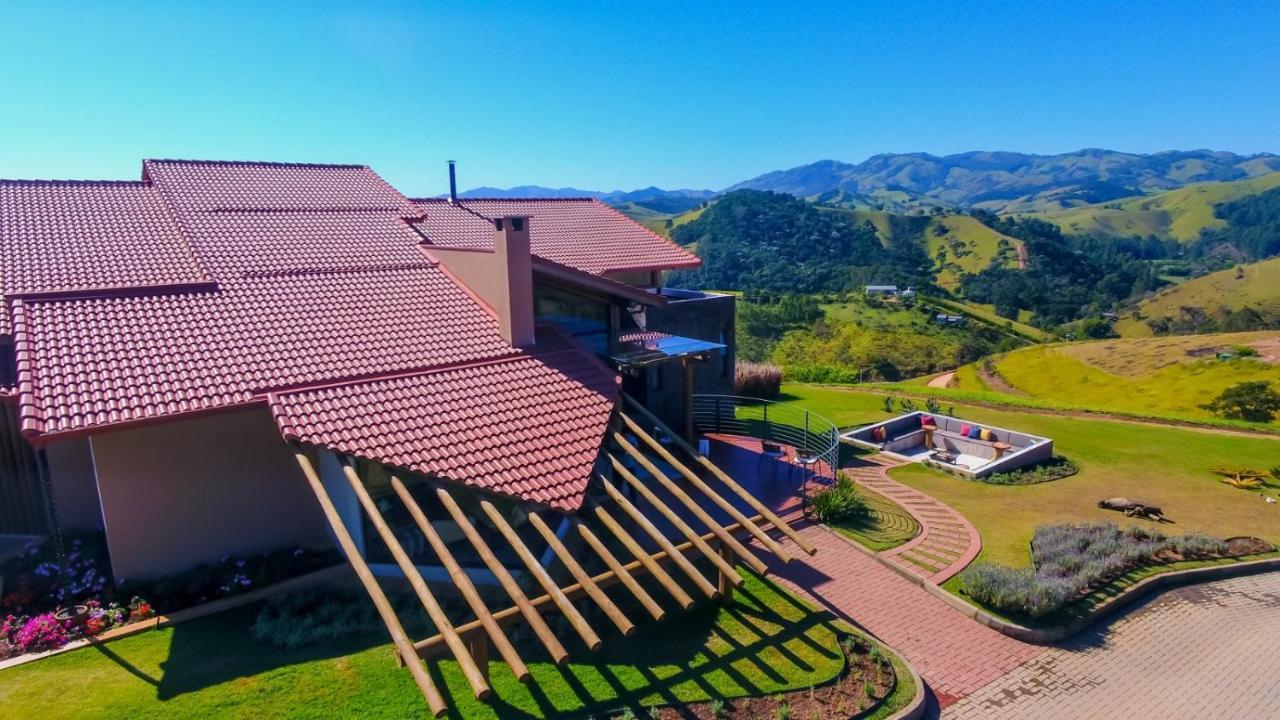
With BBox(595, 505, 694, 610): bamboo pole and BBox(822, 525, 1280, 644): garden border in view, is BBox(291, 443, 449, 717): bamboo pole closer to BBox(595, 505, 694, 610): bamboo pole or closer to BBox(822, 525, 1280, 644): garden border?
BBox(595, 505, 694, 610): bamboo pole

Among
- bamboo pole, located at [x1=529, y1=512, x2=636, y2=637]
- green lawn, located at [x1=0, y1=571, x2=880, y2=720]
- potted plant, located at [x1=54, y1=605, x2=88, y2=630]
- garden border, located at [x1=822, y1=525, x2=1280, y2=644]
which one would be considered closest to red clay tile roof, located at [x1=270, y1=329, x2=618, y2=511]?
bamboo pole, located at [x1=529, y1=512, x2=636, y2=637]

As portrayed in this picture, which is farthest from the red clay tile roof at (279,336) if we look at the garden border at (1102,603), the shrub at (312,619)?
the garden border at (1102,603)

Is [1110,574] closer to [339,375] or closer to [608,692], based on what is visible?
[608,692]

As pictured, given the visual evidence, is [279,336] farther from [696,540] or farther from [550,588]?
[696,540]

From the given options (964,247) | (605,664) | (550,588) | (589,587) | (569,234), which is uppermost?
(569,234)

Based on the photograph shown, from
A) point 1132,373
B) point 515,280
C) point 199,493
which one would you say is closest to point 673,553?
point 515,280
